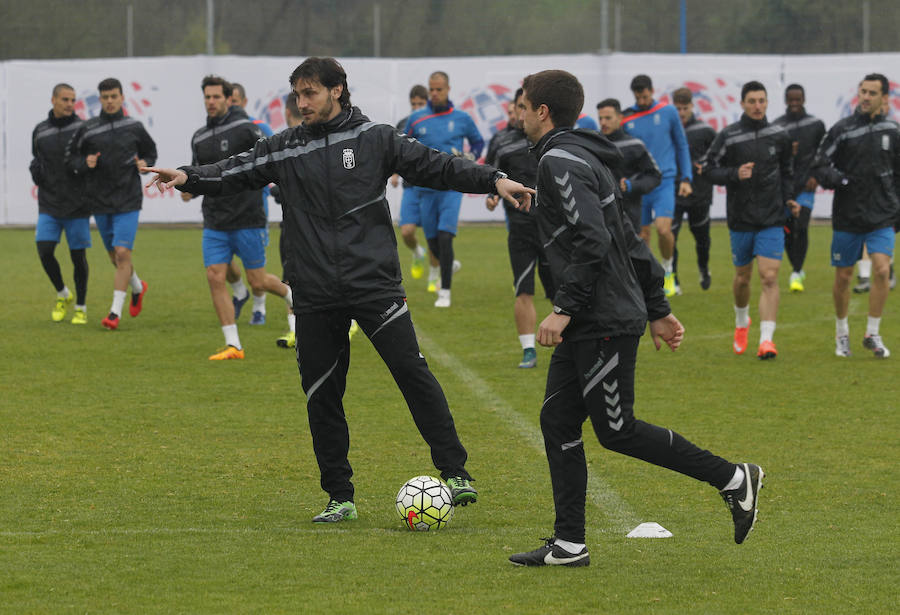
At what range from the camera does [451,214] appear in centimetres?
1495

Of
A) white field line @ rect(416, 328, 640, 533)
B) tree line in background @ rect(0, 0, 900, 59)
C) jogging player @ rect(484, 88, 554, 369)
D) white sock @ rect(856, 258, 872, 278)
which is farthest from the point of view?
tree line in background @ rect(0, 0, 900, 59)

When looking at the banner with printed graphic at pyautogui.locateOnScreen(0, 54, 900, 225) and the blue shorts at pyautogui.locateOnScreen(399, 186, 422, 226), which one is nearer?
the blue shorts at pyautogui.locateOnScreen(399, 186, 422, 226)

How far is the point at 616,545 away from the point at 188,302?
10.5 meters

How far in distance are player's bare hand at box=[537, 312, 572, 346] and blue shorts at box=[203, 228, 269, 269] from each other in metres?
6.40

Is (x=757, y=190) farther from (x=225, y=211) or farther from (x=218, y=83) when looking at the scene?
(x=218, y=83)

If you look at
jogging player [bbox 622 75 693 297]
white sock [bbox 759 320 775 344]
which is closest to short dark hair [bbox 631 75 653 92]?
jogging player [bbox 622 75 693 297]

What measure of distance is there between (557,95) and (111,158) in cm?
874

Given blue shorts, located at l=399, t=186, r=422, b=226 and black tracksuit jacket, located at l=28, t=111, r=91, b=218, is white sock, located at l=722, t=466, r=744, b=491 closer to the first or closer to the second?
black tracksuit jacket, located at l=28, t=111, r=91, b=218

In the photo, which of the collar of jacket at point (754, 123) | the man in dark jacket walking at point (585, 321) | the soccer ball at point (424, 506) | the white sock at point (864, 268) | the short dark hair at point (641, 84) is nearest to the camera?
the man in dark jacket walking at point (585, 321)

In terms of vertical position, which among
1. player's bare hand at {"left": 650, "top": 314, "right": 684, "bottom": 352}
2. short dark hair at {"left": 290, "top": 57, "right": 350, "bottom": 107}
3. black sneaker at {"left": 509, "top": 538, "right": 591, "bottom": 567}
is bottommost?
black sneaker at {"left": 509, "top": 538, "right": 591, "bottom": 567}

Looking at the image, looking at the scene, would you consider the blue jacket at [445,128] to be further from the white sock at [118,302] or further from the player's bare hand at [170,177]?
the player's bare hand at [170,177]

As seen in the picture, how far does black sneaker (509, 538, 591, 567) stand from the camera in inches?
209

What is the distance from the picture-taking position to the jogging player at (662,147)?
14.8m

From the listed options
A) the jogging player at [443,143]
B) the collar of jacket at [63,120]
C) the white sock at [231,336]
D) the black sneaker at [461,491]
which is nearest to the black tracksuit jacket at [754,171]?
the jogging player at [443,143]
